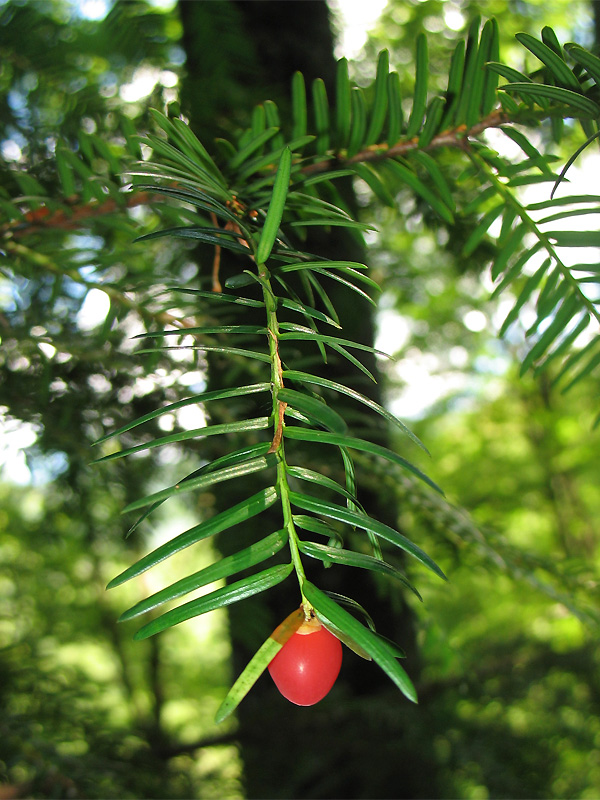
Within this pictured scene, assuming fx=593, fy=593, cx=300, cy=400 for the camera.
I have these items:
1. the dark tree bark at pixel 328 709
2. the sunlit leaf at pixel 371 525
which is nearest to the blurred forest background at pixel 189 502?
the dark tree bark at pixel 328 709

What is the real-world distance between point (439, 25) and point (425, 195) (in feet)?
4.32

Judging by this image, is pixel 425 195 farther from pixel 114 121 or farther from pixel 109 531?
pixel 109 531

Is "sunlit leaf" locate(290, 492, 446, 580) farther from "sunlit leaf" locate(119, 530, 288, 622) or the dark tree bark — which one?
the dark tree bark

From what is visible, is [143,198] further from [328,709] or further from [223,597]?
[328,709]

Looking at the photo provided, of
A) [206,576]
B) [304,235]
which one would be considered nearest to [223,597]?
[206,576]

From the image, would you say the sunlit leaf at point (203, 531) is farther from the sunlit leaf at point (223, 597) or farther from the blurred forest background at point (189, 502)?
the blurred forest background at point (189, 502)

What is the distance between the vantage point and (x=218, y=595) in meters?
0.19

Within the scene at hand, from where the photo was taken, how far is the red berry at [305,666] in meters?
0.19

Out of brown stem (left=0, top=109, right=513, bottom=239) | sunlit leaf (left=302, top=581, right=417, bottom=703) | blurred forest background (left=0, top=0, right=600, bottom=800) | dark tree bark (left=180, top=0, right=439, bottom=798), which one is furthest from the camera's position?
dark tree bark (left=180, top=0, right=439, bottom=798)

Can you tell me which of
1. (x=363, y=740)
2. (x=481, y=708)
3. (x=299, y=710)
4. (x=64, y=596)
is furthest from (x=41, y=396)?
(x=64, y=596)

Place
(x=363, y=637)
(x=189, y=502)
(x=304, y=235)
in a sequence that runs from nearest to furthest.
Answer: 1. (x=363, y=637)
2. (x=304, y=235)
3. (x=189, y=502)

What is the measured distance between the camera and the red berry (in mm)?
192

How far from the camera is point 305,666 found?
192 mm

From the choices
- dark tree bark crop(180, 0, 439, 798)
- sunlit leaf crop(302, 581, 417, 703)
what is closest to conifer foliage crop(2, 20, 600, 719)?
sunlit leaf crop(302, 581, 417, 703)
